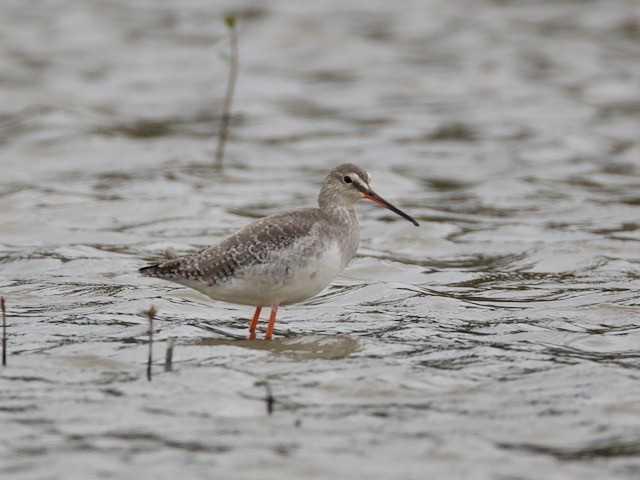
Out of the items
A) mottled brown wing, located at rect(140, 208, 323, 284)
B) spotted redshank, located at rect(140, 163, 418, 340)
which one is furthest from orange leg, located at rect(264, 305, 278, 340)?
mottled brown wing, located at rect(140, 208, 323, 284)

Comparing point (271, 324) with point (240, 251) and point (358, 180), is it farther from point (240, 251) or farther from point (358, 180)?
point (358, 180)

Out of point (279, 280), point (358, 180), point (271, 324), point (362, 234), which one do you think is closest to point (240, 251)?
point (279, 280)

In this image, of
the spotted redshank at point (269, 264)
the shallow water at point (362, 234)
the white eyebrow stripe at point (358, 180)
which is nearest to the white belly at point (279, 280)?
the spotted redshank at point (269, 264)

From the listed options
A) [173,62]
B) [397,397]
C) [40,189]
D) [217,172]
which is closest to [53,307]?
[397,397]

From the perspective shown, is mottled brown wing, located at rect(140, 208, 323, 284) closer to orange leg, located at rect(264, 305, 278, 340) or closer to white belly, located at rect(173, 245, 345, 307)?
white belly, located at rect(173, 245, 345, 307)

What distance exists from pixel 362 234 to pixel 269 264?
518cm

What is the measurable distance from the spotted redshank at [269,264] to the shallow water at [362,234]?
1.48 ft

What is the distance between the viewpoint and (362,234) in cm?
1460

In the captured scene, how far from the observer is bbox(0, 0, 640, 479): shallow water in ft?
23.8

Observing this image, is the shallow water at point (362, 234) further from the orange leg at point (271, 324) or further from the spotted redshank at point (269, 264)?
the spotted redshank at point (269, 264)

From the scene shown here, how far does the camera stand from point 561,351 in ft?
30.5

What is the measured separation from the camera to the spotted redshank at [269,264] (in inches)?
375

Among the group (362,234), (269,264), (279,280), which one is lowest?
(362,234)

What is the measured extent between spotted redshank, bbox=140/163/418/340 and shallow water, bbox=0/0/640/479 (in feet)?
1.48
